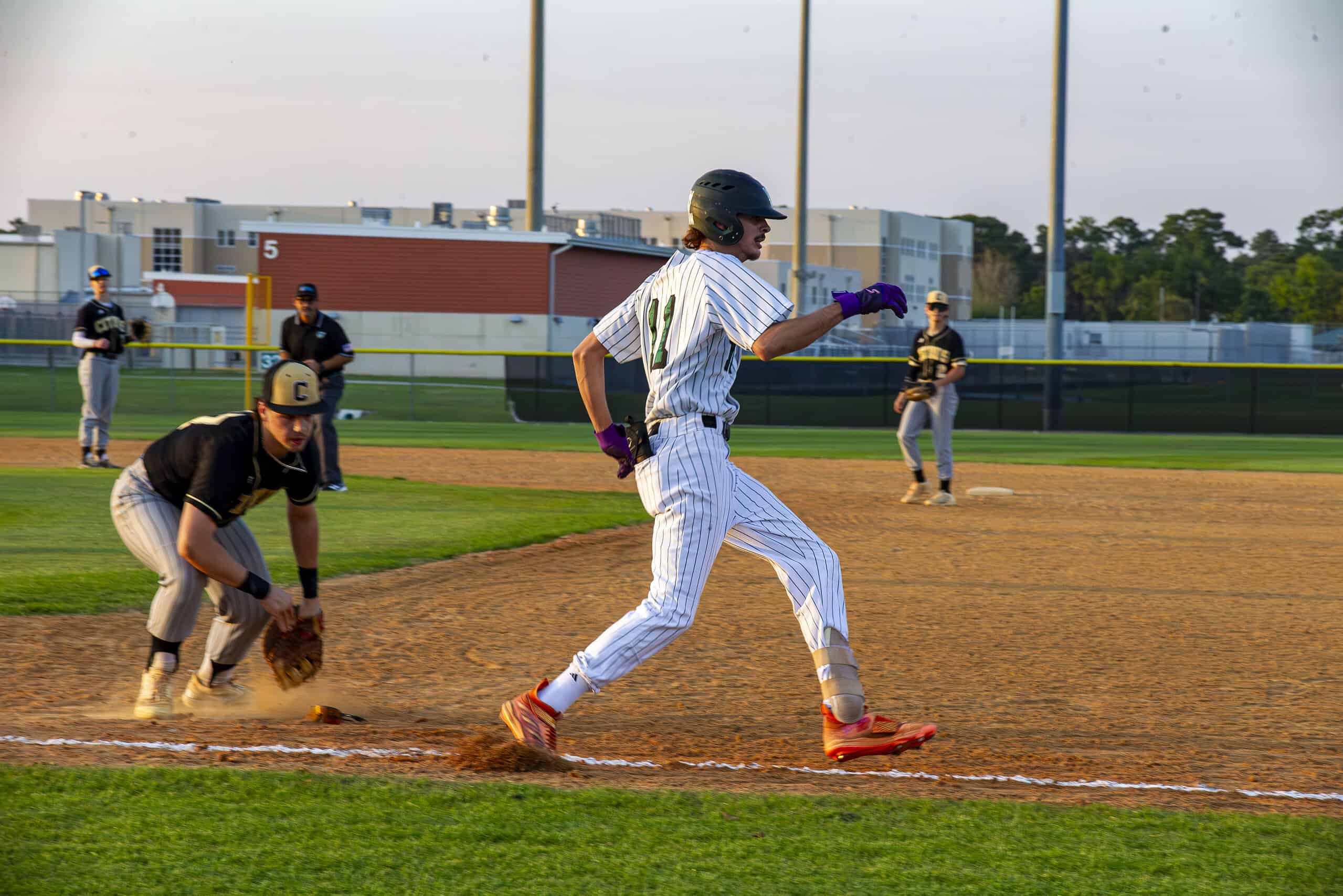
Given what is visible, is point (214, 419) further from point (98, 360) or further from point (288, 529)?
point (98, 360)

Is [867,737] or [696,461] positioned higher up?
[696,461]

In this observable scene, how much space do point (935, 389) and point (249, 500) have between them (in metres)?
8.54

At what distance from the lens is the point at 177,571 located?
502cm

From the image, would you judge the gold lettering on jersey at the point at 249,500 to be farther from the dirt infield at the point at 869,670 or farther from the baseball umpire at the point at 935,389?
the baseball umpire at the point at 935,389

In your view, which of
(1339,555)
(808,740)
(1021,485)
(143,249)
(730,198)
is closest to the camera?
(730,198)

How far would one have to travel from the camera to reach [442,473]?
15.9 m

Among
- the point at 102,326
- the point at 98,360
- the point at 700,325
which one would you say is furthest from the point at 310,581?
the point at 98,360

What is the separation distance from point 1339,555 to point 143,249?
7745cm

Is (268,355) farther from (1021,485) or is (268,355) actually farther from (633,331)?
(633,331)

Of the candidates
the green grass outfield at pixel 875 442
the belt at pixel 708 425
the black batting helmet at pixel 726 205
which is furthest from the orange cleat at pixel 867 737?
the green grass outfield at pixel 875 442

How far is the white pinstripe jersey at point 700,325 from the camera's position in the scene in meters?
4.11

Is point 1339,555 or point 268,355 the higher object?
point 268,355

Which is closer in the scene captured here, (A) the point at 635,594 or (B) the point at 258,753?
(B) the point at 258,753

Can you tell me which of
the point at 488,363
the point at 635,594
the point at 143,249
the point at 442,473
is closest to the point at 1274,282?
the point at 488,363
